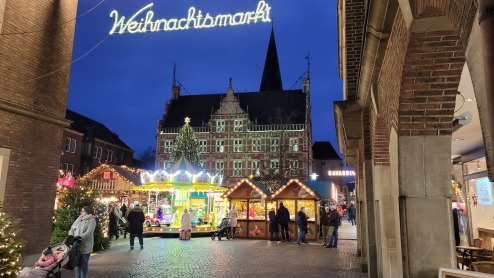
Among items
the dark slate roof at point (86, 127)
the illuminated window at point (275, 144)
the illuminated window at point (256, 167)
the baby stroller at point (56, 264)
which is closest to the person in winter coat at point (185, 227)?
the baby stroller at point (56, 264)

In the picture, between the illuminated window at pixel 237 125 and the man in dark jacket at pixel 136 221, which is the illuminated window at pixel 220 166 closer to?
the illuminated window at pixel 237 125

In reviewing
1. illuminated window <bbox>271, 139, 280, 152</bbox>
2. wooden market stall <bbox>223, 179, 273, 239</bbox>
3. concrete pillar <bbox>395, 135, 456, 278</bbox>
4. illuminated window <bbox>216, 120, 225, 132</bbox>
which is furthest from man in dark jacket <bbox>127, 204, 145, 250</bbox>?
illuminated window <bbox>216, 120, 225, 132</bbox>

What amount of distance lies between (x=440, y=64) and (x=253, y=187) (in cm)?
1724

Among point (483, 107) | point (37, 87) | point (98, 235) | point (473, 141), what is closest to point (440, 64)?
point (483, 107)

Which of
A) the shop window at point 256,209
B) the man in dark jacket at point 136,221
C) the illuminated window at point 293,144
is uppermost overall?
the illuminated window at point 293,144

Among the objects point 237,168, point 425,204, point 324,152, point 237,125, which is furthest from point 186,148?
point 425,204

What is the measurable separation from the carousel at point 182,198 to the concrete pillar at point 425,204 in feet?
57.4

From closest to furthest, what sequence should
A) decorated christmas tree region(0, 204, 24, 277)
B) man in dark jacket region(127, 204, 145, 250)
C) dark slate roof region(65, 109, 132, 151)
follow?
decorated christmas tree region(0, 204, 24, 277), man in dark jacket region(127, 204, 145, 250), dark slate roof region(65, 109, 132, 151)

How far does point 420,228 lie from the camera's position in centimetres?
410

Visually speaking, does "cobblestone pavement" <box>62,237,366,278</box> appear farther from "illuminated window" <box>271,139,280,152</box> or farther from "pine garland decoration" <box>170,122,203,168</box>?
"illuminated window" <box>271,139,280,152</box>

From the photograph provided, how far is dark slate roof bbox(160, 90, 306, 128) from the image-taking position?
2184 inches

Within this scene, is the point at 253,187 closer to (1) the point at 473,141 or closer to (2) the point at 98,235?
(2) the point at 98,235

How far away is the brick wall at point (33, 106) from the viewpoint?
9367 mm

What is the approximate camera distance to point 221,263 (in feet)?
36.4
